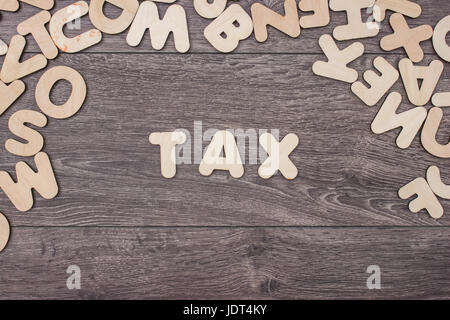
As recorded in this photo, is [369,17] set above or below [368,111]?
above

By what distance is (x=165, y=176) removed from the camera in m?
0.93

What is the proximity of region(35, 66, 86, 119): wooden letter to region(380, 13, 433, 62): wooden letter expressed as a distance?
0.55 metres

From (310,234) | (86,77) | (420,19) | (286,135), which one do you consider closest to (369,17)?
(420,19)

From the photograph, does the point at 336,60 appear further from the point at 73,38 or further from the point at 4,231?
the point at 4,231

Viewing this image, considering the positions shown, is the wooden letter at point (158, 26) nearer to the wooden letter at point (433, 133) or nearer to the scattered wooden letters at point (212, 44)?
the scattered wooden letters at point (212, 44)

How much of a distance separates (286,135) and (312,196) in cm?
12

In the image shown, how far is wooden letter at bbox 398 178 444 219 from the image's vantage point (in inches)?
36.7

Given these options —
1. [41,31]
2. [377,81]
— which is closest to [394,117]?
[377,81]

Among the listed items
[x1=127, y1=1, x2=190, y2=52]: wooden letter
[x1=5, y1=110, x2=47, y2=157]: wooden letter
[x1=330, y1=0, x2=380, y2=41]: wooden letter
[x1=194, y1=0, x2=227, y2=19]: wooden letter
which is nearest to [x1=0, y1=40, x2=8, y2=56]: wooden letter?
[x1=5, y1=110, x2=47, y2=157]: wooden letter

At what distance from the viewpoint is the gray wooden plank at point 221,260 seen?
938 mm

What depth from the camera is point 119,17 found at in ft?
3.04

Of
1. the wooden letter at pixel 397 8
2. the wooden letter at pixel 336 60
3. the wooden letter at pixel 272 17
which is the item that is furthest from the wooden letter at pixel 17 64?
the wooden letter at pixel 397 8

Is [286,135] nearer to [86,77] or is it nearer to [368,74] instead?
[368,74]

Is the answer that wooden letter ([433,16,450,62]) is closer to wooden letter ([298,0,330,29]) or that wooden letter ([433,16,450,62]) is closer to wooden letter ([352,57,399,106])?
wooden letter ([352,57,399,106])
